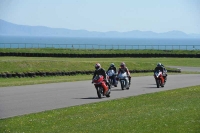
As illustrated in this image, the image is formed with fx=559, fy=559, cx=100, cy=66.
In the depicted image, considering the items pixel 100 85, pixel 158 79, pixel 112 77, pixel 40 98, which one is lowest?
pixel 40 98

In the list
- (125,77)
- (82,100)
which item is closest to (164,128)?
(82,100)

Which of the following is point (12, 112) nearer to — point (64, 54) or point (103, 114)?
point (103, 114)

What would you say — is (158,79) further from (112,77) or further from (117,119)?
(117,119)

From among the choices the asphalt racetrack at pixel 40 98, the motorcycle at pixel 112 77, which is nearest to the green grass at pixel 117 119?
the asphalt racetrack at pixel 40 98

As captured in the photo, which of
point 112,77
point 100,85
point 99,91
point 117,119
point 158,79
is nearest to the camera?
point 117,119

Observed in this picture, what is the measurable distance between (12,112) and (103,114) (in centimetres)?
300

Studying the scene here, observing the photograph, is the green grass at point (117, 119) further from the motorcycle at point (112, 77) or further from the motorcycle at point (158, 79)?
the motorcycle at point (112, 77)

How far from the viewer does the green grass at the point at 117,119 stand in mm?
13773

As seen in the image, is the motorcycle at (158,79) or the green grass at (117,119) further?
the motorcycle at (158,79)

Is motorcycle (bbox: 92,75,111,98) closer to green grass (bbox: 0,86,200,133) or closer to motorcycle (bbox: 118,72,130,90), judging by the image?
green grass (bbox: 0,86,200,133)

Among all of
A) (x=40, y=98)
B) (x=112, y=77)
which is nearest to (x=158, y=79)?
(x=112, y=77)

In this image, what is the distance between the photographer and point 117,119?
15.8m

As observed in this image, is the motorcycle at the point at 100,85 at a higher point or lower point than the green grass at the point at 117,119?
higher

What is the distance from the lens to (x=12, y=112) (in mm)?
17891
